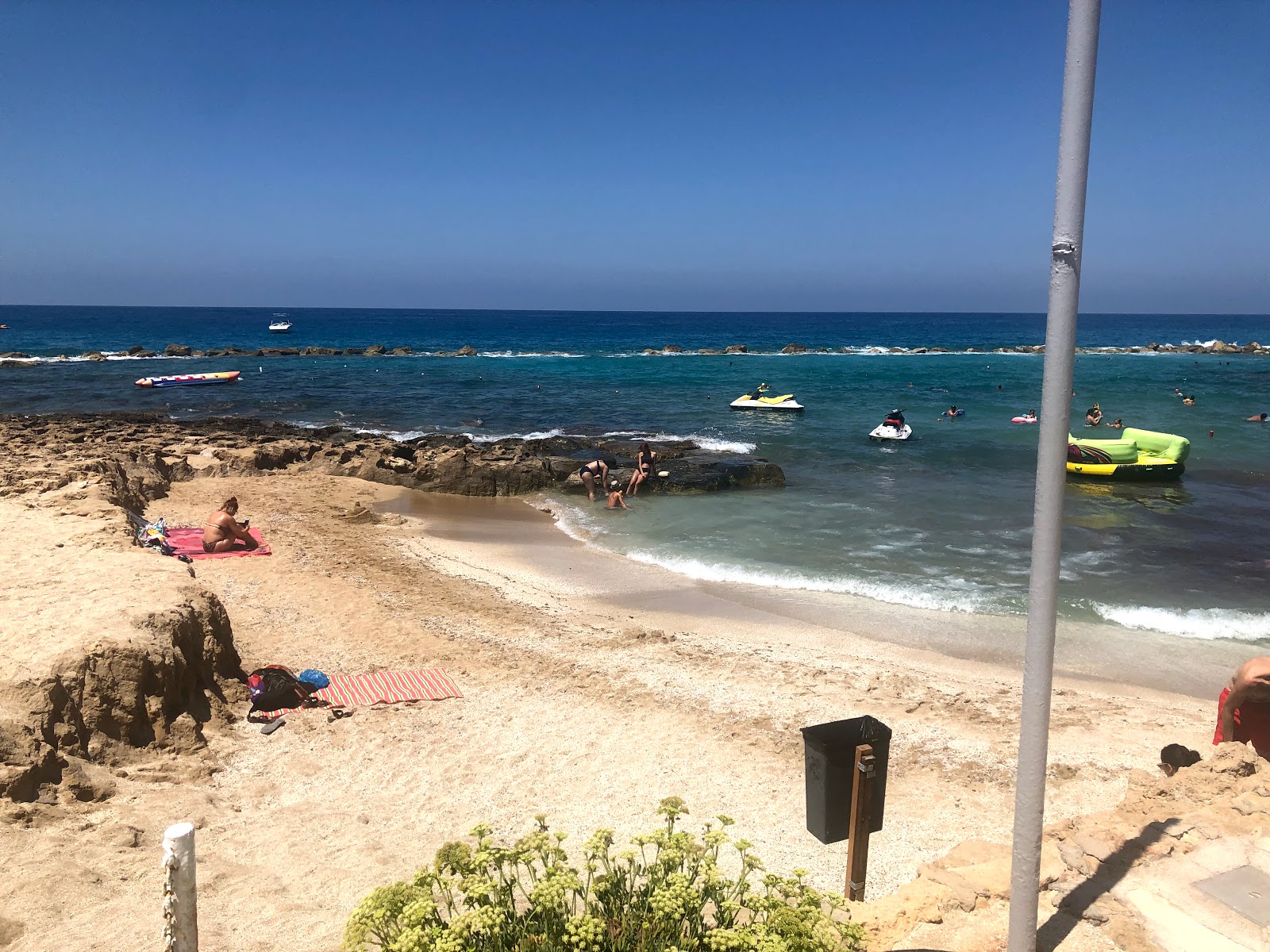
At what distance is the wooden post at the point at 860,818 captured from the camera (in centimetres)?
460

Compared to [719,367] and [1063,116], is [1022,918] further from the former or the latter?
[719,367]

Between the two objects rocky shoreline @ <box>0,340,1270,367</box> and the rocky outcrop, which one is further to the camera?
rocky shoreline @ <box>0,340,1270,367</box>

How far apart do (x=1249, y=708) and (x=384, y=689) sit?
733 cm

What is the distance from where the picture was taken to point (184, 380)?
42.4 meters

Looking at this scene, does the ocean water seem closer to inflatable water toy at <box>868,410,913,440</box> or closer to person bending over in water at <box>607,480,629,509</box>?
person bending over in water at <box>607,480,629,509</box>

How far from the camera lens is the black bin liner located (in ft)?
15.2

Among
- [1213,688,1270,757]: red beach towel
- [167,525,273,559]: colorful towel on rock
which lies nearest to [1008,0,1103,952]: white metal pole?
[1213,688,1270,757]: red beach towel

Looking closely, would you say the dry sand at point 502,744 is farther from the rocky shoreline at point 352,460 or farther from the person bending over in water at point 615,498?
the rocky shoreline at point 352,460

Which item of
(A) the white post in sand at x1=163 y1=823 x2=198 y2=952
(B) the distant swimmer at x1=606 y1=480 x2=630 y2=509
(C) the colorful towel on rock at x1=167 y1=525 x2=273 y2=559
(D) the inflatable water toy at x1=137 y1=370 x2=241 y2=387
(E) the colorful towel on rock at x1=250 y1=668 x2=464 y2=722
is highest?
(D) the inflatable water toy at x1=137 y1=370 x2=241 y2=387

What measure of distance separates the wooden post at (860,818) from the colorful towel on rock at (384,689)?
4.71 meters

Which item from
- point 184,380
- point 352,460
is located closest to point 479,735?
point 352,460

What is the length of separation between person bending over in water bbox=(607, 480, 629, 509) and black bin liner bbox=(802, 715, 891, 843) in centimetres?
1402

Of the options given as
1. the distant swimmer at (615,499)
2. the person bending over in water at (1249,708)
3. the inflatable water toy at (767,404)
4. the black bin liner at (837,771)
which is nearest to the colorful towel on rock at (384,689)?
the black bin liner at (837,771)

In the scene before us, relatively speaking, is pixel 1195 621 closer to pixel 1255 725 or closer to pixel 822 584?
pixel 822 584
